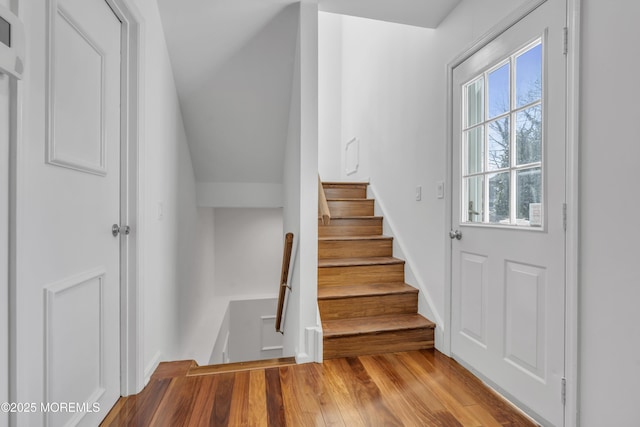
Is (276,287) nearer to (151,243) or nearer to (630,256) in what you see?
(151,243)

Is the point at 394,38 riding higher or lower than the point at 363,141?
higher

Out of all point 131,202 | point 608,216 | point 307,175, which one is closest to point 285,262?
point 307,175

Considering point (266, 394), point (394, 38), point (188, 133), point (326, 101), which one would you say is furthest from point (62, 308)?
point (326, 101)

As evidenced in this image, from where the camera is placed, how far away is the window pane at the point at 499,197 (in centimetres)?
165

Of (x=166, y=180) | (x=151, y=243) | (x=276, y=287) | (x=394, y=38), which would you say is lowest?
(x=276, y=287)

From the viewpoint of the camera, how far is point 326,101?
4.69m

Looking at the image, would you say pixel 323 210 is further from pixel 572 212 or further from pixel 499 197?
pixel 572 212

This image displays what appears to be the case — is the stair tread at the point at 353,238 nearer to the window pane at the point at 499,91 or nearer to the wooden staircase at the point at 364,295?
the wooden staircase at the point at 364,295

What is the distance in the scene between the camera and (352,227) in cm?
309

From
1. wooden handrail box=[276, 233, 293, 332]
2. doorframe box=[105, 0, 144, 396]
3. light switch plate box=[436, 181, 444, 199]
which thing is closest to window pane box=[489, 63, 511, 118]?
light switch plate box=[436, 181, 444, 199]

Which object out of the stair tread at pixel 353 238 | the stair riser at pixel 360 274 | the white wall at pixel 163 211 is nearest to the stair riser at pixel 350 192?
the stair tread at pixel 353 238

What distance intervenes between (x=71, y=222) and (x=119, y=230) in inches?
15.1

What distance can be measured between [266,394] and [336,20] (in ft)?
16.0

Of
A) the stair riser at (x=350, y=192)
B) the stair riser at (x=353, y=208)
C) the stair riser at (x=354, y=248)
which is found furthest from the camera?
the stair riser at (x=350, y=192)
